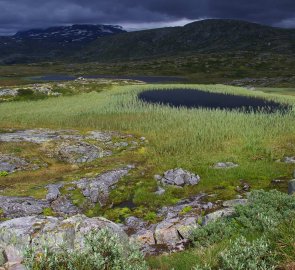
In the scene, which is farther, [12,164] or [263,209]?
[12,164]

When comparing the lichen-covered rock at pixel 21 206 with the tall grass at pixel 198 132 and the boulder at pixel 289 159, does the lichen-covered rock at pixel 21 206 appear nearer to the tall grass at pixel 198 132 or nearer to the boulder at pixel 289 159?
the tall grass at pixel 198 132

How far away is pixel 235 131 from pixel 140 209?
1877cm

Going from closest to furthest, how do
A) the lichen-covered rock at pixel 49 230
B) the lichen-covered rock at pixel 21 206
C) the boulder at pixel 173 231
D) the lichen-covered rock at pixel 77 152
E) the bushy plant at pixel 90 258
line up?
the bushy plant at pixel 90 258 → the lichen-covered rock at pixel 49 230 → the boulder at pixel 173 231 → the lichen-covered rock at pixel 21 206 → the lichen-covered rock at pixel 77 152

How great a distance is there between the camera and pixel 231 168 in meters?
27.8

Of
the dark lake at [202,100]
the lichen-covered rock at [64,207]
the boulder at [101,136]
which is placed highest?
the dark lake at [202,100]

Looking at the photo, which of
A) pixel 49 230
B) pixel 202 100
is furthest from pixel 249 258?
pixel 202 100

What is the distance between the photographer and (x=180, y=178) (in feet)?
84.4

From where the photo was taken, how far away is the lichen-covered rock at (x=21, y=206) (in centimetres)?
2136

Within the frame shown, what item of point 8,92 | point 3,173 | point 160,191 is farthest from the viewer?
point 8,92

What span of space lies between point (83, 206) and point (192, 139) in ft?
49.4

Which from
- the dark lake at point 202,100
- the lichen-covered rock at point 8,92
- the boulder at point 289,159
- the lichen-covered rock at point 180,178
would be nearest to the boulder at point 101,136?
the lichen-covered rock at point 180,178

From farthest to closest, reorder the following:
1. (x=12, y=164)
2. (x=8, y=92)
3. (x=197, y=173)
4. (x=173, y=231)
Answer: (x=8, y=92) < (x=12, y=164) < (x=197, y=173) < (x=173, y=231)

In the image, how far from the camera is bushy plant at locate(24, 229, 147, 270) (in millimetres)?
7476

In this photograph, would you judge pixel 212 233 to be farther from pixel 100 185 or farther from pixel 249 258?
pixel 100 185
